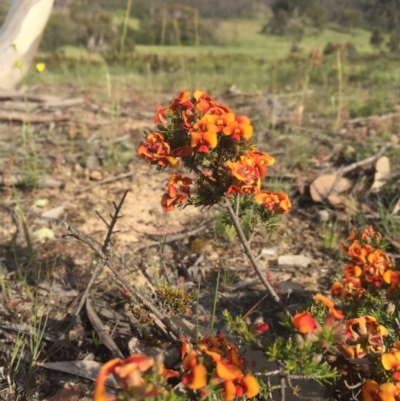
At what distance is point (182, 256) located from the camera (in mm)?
Result: 2490

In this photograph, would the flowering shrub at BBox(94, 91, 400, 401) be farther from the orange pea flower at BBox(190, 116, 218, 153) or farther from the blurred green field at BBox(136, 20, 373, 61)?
the blurred green field at BBox(136, 20, 373, 61)

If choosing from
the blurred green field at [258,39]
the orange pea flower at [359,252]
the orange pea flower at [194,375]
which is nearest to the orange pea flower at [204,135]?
the orange pea flower at [194,375]

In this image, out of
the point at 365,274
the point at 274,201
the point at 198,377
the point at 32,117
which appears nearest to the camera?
the point at 198,377

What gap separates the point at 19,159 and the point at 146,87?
13.8 feet

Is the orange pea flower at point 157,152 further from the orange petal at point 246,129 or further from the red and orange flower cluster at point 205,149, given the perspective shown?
the orange petal at point 246,129

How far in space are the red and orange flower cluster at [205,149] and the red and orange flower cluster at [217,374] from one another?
0.45 meters

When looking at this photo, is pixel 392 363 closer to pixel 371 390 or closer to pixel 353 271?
pixel 371 390

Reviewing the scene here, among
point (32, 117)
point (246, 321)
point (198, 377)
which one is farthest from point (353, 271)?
point (32, 117)

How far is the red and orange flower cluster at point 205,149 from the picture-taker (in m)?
1.19

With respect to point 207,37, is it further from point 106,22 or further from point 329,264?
point 329,264

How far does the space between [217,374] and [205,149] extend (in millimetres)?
560

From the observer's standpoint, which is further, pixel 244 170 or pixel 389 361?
pixel 244 170

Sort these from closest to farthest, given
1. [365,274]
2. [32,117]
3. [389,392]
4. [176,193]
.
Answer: [389,392] → [176,193] → [365,274] → [32,117]

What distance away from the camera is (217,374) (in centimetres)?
92
